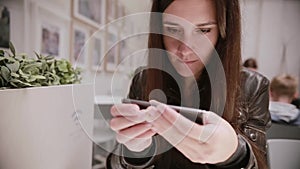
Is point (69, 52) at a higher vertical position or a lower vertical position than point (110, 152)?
higher

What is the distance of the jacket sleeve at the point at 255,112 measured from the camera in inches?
17.1

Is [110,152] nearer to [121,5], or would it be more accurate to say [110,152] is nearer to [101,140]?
[101,140]

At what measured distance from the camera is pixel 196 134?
1.01 ft

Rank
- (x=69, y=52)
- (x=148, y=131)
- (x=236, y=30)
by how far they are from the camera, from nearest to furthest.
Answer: (x=148, y=131) < (x=236, y=30) < (x=69, y=52)

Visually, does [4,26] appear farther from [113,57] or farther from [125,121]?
[125,121]

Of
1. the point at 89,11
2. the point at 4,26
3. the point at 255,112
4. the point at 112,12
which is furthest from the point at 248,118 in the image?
the point at 89,11

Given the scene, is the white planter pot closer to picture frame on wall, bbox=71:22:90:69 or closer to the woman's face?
the woman's face

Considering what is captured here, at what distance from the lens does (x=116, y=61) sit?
16.5 inches

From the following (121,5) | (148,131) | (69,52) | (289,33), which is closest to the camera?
(148,131)

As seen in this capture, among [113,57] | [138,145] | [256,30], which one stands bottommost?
[138,145]

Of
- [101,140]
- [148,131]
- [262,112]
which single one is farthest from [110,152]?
[262,112]

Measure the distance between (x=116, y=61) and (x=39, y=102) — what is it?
0.13 m

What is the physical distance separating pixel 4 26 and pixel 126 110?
561mm

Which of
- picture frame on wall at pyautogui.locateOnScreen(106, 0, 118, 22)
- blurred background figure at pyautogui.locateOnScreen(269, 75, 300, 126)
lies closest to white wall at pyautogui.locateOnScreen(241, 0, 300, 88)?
blurred background figure at pyautogui.locateOnScreen(269, 75, 300, 126)
